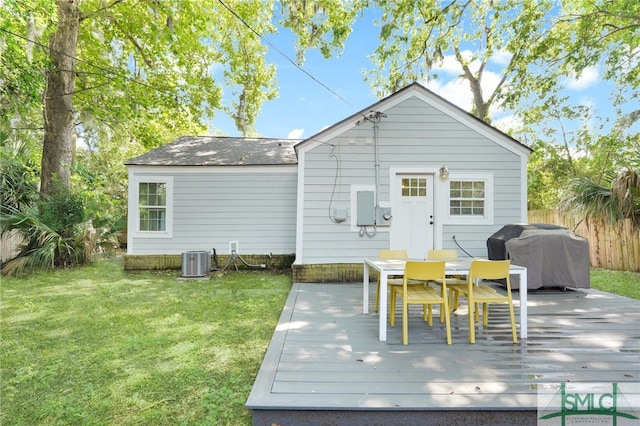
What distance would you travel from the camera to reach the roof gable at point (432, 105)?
267 inches

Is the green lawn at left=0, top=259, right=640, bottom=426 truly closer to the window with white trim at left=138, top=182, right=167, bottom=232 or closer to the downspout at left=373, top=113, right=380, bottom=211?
the window with white trim at left=138, top=182, right=167, bottom=232

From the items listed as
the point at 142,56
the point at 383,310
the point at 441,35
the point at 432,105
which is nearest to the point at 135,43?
the point at 142,56

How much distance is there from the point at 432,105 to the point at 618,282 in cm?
558

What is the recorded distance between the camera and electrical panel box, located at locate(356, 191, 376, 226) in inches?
269

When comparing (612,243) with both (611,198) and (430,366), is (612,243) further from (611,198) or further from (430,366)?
(430,366)

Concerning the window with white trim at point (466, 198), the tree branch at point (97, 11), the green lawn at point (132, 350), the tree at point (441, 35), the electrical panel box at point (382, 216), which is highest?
the tree branch at point (97, 11)

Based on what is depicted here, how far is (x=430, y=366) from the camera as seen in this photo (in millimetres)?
2742

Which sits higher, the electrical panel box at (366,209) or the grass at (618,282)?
the electrical panel box at (366,209)

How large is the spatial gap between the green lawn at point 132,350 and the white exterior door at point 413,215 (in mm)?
2795

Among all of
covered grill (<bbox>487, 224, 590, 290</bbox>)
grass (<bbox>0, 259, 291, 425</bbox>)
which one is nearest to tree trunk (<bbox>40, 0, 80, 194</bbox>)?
grass (<bbox>0, 259, 291, 425</bbox>)

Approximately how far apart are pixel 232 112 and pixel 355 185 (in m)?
12.6

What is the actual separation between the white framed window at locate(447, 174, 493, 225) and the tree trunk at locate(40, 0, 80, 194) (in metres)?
9.98

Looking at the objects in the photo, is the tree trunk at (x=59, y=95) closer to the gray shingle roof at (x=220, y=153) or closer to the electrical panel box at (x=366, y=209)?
the gray shingle roof at (x=220, y=153)

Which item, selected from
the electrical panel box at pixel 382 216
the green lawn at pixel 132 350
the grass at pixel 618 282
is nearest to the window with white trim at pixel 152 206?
the green lawn at pixel 132 350
